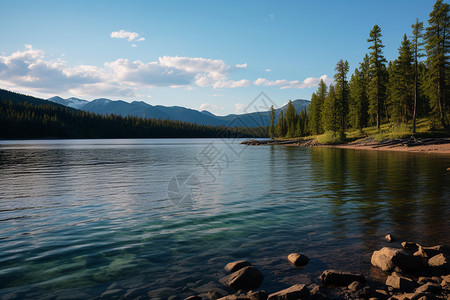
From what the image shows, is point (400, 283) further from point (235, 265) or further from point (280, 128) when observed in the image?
point (280, 128)

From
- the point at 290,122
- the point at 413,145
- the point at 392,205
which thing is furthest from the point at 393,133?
the point at 290,122

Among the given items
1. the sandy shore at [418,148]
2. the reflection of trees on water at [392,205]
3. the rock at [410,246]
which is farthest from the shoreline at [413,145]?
the rock at [410,246]

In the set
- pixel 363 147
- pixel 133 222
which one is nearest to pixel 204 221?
pixel 133 222

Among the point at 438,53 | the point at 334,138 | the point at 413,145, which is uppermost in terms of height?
the point at 438,53

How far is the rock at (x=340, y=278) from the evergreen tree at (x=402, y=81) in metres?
72.5

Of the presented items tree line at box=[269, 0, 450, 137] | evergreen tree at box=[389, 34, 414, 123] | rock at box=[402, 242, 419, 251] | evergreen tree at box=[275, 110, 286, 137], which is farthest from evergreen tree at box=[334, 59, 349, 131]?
rock at box=[402, 242, 419, 251]

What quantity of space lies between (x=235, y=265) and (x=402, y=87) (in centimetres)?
7480

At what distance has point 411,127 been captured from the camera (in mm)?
60375

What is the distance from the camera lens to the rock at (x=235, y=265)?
6828mm

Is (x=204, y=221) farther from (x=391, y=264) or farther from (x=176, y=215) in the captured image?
(x=391, y=264)

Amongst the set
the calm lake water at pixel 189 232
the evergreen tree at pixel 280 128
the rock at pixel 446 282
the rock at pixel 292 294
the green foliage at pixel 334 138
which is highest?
the evergreen tree at pixel 280 128

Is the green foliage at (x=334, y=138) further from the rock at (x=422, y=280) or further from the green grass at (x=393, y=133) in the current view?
the rock at (x=422, y=280)

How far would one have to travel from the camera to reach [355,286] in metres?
5.81

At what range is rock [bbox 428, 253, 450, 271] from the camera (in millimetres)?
6531
